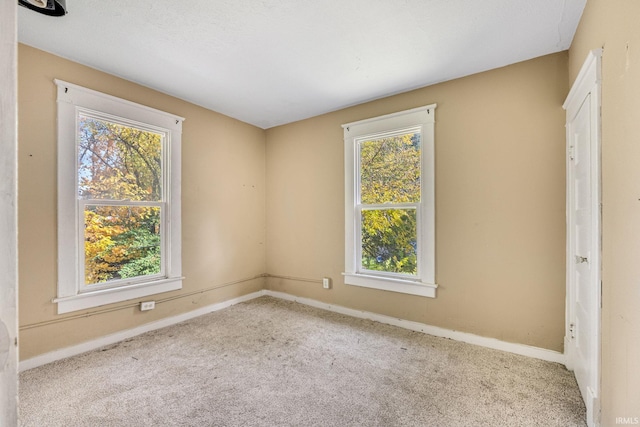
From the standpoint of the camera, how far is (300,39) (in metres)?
2.04

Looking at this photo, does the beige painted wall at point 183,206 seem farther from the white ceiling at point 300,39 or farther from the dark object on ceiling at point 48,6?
the dark object on ceiling at point 48,6

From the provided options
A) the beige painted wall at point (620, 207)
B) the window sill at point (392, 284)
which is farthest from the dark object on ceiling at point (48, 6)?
the window sill at point (392, 284)

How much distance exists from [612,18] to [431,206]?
1.63m

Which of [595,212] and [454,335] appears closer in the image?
[595,212]

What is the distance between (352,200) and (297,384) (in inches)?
76.3

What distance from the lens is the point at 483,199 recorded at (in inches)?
96.0

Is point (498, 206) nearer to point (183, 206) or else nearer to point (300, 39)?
point (300, 39)

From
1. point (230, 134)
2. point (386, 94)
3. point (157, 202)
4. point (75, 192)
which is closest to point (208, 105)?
point (230, 134)

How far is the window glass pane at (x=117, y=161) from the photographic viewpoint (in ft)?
7.93

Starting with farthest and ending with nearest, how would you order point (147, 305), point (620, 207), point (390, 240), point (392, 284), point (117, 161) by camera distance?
1. point (390, 240)
2. point (392, 284)
3. point (147, 305)
4. point (117, 161)
5. point (620, 207)

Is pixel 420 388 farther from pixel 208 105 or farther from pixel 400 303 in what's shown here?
pixel 208 105

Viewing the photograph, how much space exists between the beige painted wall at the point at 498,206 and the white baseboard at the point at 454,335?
5cm

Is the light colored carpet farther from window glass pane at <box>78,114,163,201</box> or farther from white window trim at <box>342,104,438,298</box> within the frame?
window glass pane at <box>78,114,163,201</box>

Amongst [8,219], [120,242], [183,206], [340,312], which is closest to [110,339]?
[120,242]
